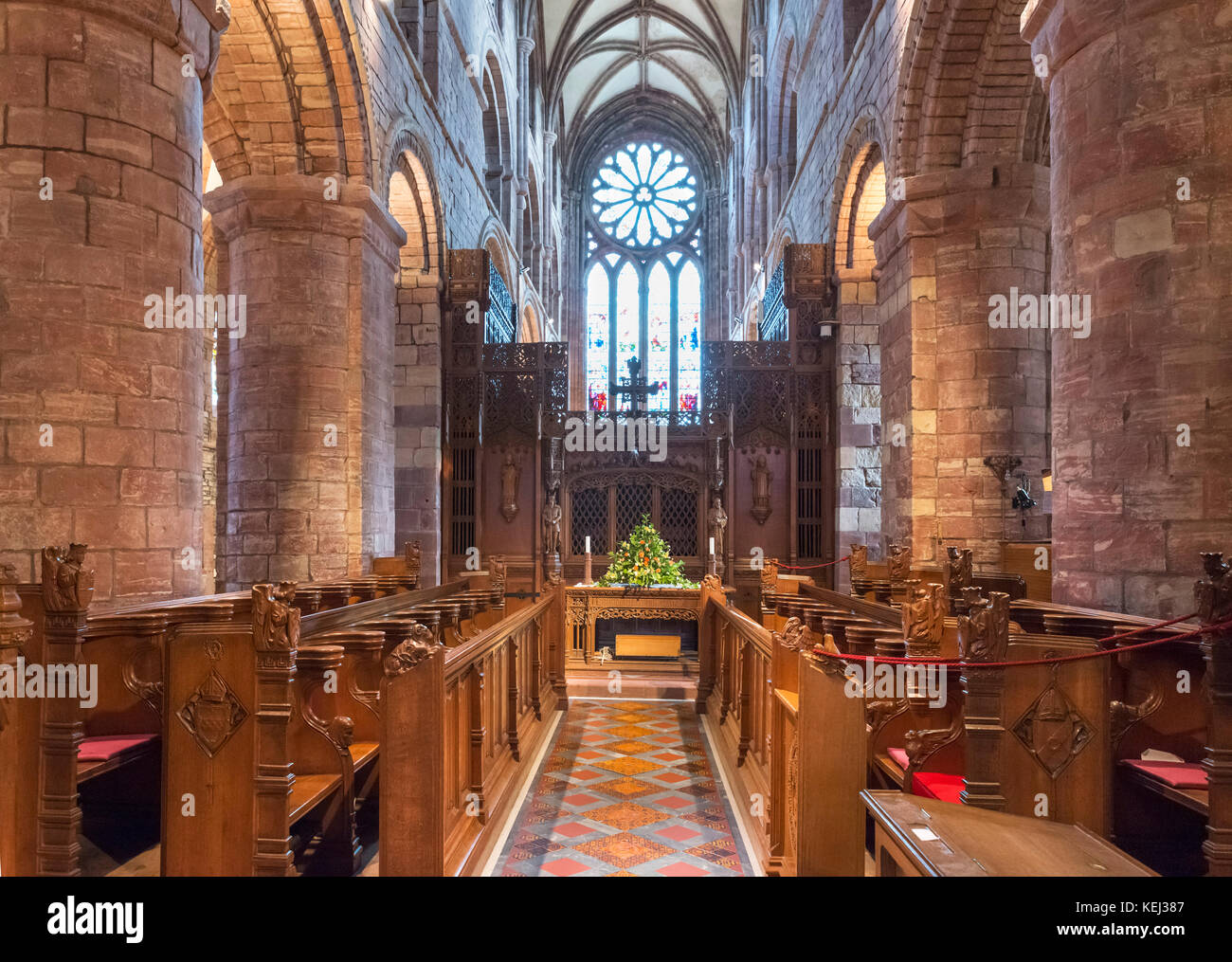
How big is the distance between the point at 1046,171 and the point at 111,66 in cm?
692

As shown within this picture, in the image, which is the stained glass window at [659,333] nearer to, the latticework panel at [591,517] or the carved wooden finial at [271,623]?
the latticework panel at [591,517]

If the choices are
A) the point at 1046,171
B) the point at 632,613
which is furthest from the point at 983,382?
the point at 632,613

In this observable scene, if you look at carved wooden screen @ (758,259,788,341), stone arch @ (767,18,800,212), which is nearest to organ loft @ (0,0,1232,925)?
carved wooden screen @ (758,259,788,341)

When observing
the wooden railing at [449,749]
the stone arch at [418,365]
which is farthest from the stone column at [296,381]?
the wooden railing at [449,749]

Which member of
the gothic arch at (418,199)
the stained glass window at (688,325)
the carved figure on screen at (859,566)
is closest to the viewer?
the carved figure on screen at (859,566)

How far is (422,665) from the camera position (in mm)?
2561

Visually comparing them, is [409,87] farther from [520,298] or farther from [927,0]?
[520,298]

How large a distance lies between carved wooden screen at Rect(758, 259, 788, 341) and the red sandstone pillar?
631 centimetres

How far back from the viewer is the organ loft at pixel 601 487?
2.63m

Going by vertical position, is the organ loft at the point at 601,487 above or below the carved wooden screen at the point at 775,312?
below

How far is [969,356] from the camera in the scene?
23.2ft

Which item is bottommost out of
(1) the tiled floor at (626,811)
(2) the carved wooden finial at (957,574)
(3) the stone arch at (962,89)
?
(1) the tiled floor at (626,811)

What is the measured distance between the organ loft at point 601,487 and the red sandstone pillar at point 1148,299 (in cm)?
2

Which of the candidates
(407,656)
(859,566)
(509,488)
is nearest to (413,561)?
(509,488)
